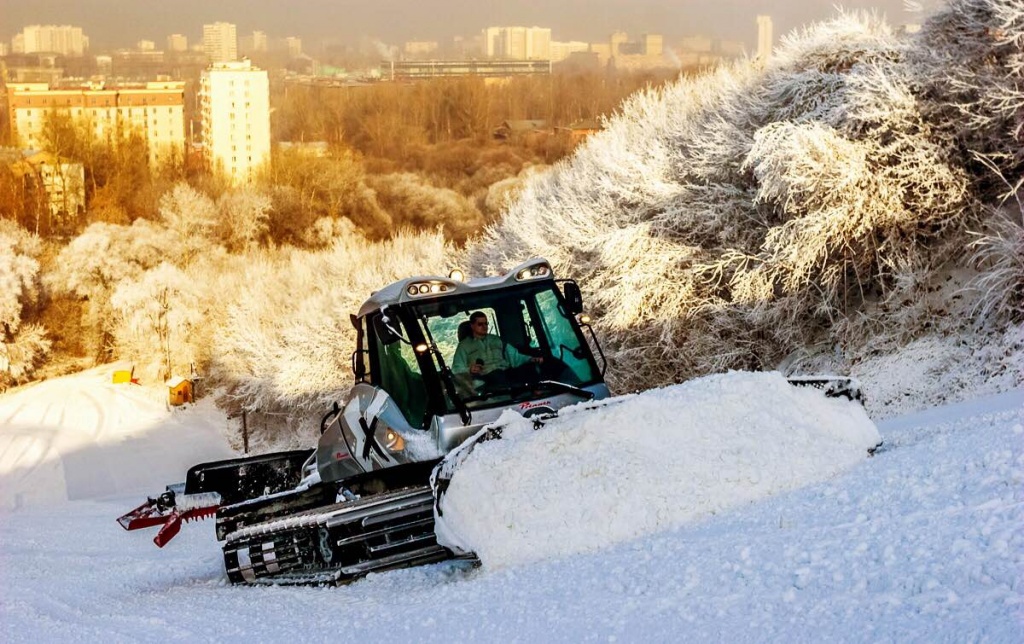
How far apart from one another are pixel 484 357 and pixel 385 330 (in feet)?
2.75

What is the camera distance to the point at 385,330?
841 centimetres

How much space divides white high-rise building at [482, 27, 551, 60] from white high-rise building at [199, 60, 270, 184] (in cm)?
2257

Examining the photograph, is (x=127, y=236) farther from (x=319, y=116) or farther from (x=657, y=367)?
(x=657, y=367)

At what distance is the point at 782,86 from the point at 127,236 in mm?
55273

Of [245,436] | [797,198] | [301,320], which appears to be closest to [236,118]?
[301,320]

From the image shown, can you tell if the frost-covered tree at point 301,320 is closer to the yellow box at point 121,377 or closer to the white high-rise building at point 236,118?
the yellow box at point 121,377

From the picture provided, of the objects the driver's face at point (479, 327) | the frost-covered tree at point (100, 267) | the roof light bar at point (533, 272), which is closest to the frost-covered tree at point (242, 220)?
the frost-covered tree at point (100, 267)

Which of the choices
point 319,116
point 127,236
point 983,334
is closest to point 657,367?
point 983,334

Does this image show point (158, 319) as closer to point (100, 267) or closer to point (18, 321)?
point (100, 267)

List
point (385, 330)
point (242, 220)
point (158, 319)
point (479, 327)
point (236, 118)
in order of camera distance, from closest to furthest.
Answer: point (385, 330) < point (479, 327) < point (158, 319) < point (242, 220) < point (236, 118)

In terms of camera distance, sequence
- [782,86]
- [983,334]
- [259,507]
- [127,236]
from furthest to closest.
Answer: [127,236], [782,86], [983,334], [259,507]

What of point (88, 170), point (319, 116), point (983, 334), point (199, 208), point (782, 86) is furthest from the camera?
point (319, 116)

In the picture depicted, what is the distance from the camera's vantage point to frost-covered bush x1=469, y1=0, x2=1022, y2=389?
24.1 metres

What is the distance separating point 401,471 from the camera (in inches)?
321
